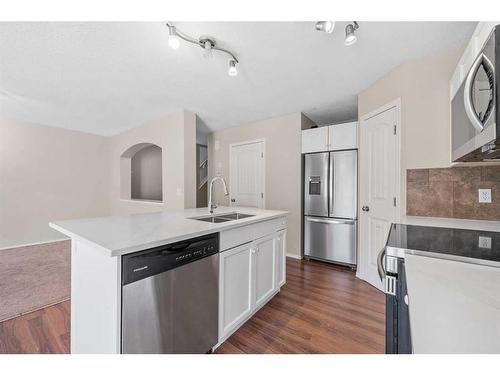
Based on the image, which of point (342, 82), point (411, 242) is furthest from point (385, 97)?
point (411, 242)

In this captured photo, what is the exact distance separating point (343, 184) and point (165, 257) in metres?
2.62

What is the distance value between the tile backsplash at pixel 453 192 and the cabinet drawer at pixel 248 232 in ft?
4.12

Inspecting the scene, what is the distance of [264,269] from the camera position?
1.92m

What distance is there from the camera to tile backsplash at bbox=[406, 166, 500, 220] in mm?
1632

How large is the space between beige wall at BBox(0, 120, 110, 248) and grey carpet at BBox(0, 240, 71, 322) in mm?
432

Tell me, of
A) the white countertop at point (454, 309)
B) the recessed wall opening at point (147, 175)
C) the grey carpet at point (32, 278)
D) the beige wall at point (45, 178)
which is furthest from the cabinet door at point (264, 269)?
the beige wall at point (45, 178)

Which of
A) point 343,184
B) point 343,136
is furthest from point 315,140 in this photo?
point 343,184

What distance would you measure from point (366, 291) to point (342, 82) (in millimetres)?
2359

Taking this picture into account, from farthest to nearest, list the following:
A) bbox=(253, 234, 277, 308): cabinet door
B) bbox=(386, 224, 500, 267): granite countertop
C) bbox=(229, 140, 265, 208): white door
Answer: bbox=(229, 140, 265, 208): white door → bbox=(253, 234, 277, 308): cabinet door → bbox=(386, 224, 500, 267): granite countertop

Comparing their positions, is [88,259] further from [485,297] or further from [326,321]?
[326,321]

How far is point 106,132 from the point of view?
452 centimetres

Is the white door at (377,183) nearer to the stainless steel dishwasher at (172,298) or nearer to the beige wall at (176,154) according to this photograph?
the stainless steel dishwasher at (172,298)

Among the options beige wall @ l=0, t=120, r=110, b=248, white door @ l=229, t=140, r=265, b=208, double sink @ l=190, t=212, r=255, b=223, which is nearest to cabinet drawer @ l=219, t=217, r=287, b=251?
double sink @ l=190, t=212, r=255, b=223

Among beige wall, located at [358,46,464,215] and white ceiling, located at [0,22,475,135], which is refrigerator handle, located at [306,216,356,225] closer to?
beige wall, located at [358,46,464,215]
